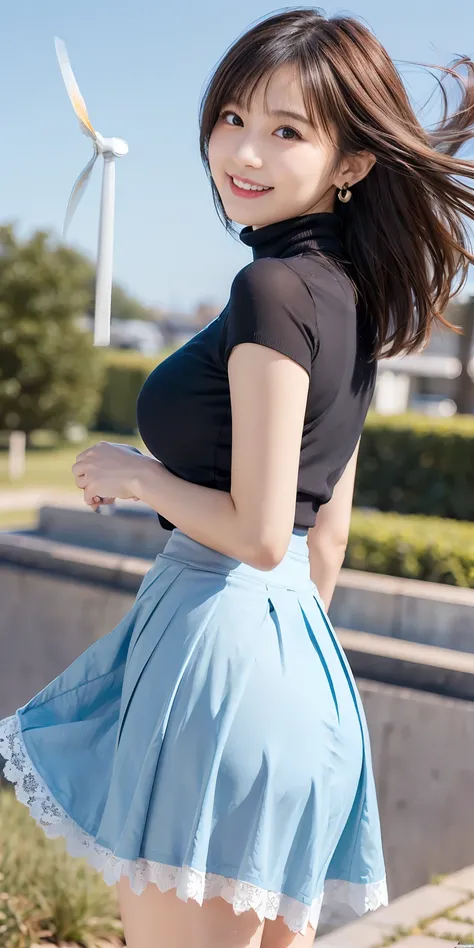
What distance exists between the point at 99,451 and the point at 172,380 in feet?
0.63

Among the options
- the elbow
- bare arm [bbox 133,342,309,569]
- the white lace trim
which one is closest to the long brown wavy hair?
bare arm [bbox 133,342,309,569]

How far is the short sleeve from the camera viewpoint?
5.29 feet

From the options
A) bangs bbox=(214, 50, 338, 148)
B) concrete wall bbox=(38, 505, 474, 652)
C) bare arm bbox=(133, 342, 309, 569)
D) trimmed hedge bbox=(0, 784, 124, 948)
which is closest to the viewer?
bare arm bbox=(133, 342, 309, 569)

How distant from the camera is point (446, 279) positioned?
80.6 inches

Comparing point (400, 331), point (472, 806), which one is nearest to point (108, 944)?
point (472, 806)

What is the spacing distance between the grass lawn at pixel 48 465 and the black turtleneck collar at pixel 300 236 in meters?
13.4

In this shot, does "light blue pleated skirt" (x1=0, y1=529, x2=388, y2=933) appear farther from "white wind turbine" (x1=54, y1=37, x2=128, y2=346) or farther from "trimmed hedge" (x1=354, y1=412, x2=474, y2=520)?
"trimmed hedge" (x1=354, y1=412, x2=474, y2=520)

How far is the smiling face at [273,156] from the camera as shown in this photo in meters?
1.78

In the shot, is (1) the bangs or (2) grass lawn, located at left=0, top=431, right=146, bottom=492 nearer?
(1) the bangs

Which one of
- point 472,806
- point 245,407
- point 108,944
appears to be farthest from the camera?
point 472,806

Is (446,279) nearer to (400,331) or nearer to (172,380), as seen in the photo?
(400,331)

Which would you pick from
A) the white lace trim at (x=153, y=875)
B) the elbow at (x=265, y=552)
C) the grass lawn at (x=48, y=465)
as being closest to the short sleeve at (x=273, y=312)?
the elbow at (x=265, y=552)

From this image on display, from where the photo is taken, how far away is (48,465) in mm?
22469

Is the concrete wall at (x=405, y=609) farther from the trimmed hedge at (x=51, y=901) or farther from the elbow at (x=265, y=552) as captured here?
the elbow at (x=265, y=552)
